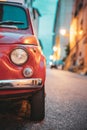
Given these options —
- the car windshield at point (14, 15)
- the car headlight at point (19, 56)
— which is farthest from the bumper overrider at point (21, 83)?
the car windshield at point (14, 15)

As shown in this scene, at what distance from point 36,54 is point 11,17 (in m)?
1.29

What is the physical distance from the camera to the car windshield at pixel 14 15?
15.7ft

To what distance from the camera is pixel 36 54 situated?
387cm

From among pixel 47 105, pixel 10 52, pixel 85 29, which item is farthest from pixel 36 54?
pixel 85 29

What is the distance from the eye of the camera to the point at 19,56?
368 cm

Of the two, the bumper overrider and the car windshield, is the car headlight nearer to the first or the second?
the bumper overrider

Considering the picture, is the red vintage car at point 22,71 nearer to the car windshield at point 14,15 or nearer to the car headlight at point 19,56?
the car headlight at point 19,56

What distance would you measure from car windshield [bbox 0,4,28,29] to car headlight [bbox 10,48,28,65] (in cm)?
106

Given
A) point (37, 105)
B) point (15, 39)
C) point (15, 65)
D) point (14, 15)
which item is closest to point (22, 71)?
point (15, 65)

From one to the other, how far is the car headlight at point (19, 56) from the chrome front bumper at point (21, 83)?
204 mm

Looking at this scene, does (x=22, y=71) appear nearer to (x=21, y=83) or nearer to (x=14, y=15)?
(x=21, y=83)

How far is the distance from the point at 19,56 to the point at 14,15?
4.72 feet

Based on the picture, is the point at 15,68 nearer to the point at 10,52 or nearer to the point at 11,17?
the point at 10,52

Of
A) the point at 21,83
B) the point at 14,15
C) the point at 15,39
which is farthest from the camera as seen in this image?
the point at 14,15
